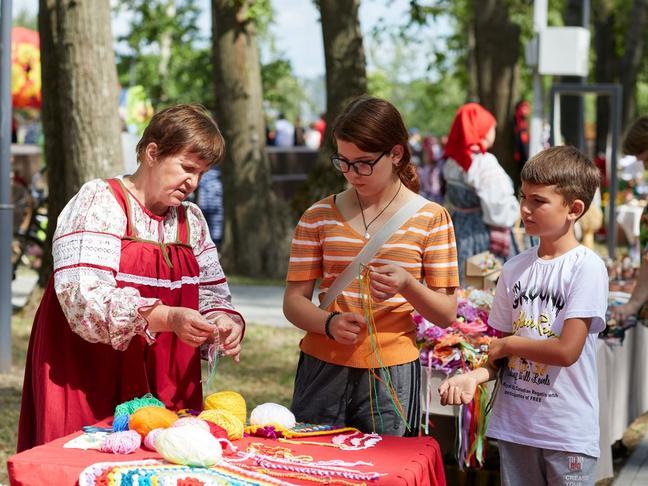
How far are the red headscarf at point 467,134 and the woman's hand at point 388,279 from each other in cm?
544

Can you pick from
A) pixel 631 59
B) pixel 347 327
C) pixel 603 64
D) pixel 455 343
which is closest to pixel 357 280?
pixel 347 327

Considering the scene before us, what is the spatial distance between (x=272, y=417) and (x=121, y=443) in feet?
1.69

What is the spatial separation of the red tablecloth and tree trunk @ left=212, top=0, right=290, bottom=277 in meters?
11.4

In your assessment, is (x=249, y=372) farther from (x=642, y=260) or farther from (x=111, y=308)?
(x=111, y=308)

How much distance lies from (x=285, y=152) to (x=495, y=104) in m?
7.17

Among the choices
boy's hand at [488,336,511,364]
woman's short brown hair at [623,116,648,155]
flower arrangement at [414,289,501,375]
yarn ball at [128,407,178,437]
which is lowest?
flower arrangement at [414,289,501,375]

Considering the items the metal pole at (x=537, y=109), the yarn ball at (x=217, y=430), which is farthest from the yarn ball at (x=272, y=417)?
the metal pole at (x=537, y=109)

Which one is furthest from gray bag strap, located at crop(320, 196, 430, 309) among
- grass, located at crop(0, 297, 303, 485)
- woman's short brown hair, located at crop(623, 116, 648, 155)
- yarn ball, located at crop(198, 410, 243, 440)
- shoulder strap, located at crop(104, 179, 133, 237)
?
grass, located at crop(0, 297, 303, 485)

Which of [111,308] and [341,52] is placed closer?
[111,308]

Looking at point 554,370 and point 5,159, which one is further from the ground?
point 5,159

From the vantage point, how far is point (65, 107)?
363 inches

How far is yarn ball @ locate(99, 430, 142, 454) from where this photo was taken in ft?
10.4

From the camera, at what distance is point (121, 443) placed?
3.18 meters

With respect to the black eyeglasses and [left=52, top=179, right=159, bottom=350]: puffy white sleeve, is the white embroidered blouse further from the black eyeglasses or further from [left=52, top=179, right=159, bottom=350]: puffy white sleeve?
the black eyeglasses
